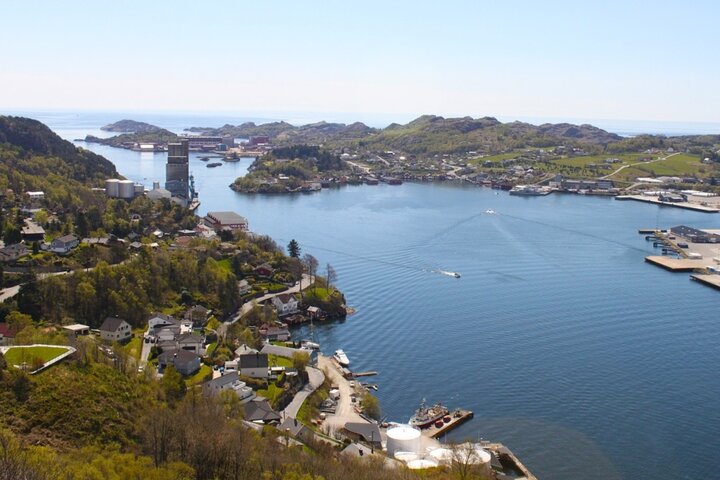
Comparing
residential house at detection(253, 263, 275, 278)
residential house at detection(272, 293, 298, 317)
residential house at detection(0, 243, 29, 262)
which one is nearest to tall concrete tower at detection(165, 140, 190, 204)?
residential house at detection(253, 263, 275, 278)

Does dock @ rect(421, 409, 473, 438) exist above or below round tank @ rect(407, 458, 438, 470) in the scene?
below

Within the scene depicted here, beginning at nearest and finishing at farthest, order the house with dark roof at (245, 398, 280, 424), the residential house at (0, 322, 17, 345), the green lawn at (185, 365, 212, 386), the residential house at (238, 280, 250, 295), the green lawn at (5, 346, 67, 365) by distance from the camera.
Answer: the green lawn at (5, 346, 67, 365) → the house with dark roof at (245, 398, 280, 424) → the residential house at (0, 322, 17, 345) → the green lawn at (185, 365, 212, 386) → the residential house at (238, 280, 250, 295)

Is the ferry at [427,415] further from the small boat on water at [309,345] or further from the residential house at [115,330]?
the residential house at [115,330]

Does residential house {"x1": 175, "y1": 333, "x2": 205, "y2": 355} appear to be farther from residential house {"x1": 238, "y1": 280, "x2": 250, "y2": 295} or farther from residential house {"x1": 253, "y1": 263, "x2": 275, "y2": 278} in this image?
residential house {"x1": 253, "y1": 263, "x2": 275, "y2": 278}

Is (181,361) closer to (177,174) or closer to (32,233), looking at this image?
(32,233)

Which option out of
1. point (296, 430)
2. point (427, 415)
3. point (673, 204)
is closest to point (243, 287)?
point (427, 415)

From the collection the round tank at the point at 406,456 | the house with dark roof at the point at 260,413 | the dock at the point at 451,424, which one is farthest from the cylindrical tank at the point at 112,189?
the round tank at the point at 406,456

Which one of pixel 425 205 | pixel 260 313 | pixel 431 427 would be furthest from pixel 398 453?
pixel 425 205
